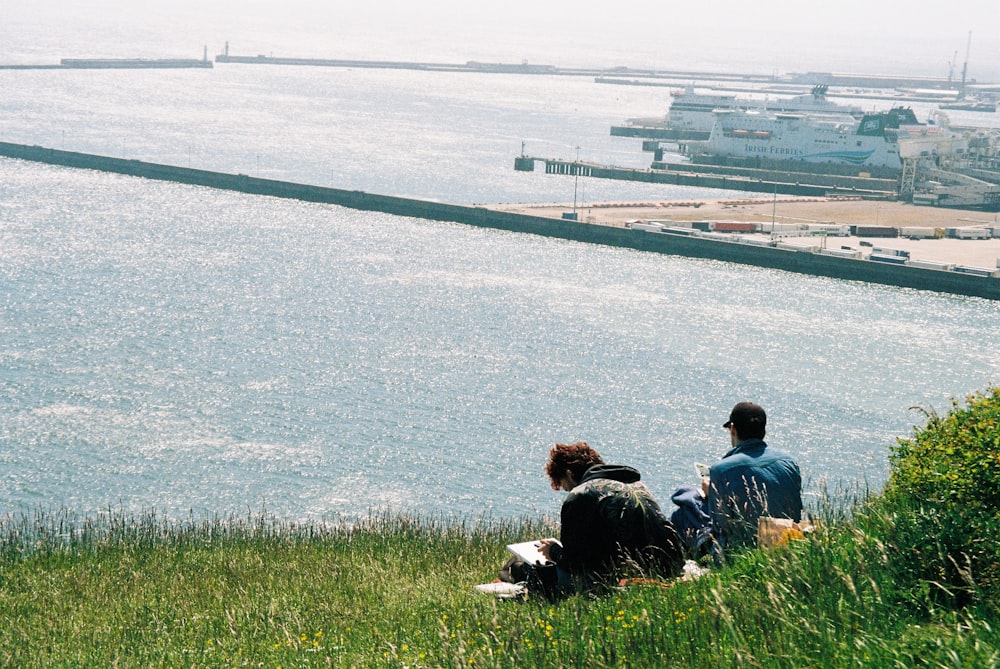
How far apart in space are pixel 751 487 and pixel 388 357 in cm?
1873

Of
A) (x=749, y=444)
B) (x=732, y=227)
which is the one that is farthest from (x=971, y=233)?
(x=749, y=444)

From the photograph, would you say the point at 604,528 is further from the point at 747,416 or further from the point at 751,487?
the point at 747,416

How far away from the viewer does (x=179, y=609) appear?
19.5 feet

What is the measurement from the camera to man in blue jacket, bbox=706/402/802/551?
16.4ft

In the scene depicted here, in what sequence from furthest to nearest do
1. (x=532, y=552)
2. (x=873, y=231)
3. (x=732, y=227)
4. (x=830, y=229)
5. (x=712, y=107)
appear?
(x=712, y=107) < (x=873, y=231) < (x=830, y=229) < (x=732, y=227) < (x=532, y=552)

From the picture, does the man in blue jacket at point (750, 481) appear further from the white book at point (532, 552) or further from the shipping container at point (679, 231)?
the shipping container at point (679, 231)

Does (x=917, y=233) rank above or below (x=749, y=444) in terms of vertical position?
below

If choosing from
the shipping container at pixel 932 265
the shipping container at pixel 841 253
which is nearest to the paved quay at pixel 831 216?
the shipping container at pixel 932 265

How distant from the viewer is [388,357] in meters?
23.5

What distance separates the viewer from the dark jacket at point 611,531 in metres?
4.68

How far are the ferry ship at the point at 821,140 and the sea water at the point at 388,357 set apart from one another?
2055 centimetres

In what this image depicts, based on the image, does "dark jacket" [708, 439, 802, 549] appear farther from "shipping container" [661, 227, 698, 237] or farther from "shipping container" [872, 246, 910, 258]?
"shipping container" [661, 227, 698, 237]

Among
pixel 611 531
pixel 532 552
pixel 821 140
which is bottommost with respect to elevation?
pixel 532 552

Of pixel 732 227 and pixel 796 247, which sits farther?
pixel 732 227
